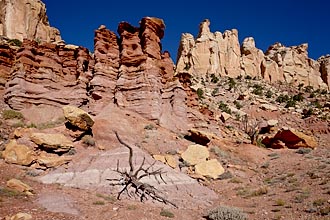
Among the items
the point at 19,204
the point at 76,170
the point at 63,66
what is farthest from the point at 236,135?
the point at 19,204

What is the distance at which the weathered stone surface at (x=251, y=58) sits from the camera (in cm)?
7807

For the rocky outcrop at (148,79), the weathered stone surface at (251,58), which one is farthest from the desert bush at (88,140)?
the weathered stone surface at (251,58)

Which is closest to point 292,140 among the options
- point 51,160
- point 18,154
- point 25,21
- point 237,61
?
point 51,160

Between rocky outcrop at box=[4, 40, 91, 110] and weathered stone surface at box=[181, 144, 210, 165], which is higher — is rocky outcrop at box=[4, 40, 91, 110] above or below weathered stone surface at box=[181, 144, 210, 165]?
above

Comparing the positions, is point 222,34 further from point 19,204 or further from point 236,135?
point 19,204

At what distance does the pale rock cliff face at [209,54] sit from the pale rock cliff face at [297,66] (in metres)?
11.6

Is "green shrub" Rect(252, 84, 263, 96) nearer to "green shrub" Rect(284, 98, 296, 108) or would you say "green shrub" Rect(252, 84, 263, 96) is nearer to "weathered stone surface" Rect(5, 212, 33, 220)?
"green shrub" Rect(284, 98, 296, 108)

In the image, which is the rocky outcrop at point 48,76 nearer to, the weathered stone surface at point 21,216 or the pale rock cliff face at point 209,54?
the weathered stone surface at point 21,216

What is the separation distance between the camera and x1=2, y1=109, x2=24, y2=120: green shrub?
2467 centimetres

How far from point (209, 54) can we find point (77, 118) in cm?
5980

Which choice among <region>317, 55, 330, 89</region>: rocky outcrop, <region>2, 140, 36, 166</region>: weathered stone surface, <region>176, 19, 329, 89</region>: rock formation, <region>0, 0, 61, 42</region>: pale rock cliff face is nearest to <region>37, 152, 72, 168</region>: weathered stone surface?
<region>2, 140, 36, 166</region>: weathered stone surface

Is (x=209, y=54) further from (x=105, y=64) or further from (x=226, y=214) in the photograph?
(x=226, y=214)

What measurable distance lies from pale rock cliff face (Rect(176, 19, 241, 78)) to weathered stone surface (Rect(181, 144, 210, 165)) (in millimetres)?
51534

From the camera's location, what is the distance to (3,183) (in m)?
13.8
